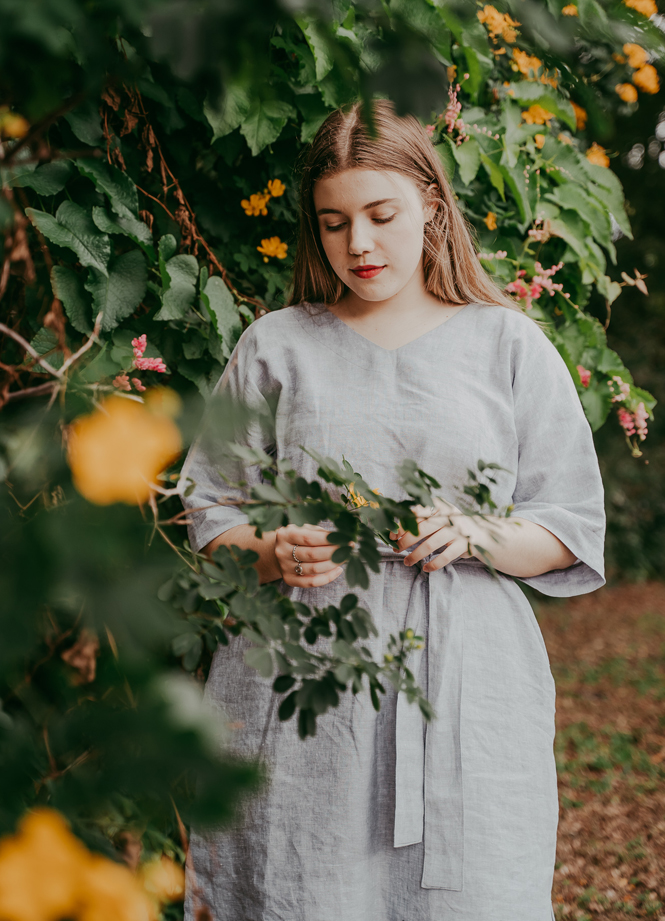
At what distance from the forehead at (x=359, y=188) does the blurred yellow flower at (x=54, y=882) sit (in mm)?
1009

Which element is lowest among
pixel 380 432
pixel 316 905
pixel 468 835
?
pixel 316 905

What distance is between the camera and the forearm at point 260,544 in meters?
1.14

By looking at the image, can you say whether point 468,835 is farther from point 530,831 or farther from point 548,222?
point 548,222

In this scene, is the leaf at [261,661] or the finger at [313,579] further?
the finger at [313,579]

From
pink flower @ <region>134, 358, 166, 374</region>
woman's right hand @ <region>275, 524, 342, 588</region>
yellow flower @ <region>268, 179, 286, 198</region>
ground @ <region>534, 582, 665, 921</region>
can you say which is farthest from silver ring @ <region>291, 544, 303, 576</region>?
ground @ <region>534, 582, 665, 921</region>

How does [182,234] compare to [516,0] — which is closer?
[516,0]

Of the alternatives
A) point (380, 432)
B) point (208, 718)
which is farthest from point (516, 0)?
point (380, 432)

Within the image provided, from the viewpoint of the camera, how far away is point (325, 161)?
1237 mm

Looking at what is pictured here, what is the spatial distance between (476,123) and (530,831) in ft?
4.80

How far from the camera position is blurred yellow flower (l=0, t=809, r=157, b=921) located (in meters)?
0.36

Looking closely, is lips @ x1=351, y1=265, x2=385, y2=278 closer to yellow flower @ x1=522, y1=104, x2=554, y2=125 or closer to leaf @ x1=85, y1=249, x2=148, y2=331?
leaf @ x1=85, y1=249, x2=148, y2=331

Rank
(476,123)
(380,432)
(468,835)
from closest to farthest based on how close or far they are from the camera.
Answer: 1. (468,835)
2. (380,432)
3. (476,123)

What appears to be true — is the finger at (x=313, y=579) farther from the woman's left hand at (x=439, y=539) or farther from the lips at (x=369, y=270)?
the lips at (x=369, y=270)

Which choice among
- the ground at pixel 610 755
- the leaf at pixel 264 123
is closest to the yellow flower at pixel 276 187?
the leaf at pixel 264 123
